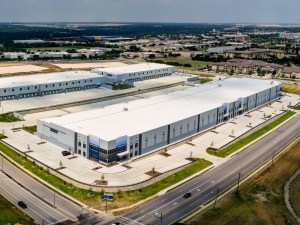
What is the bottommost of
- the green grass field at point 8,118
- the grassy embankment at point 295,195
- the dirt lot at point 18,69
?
the grassy embankment at point 295,195

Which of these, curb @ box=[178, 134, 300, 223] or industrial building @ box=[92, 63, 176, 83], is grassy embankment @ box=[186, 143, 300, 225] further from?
Result: industrial building @ box=[92, 63, 176, 83]

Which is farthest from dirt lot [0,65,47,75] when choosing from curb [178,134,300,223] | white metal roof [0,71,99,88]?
curb [178,134,300,223]

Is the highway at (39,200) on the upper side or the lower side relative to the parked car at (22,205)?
lower

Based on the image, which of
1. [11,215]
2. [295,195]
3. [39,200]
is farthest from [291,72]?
[11,215]

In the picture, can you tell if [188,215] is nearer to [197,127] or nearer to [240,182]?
[240,182]

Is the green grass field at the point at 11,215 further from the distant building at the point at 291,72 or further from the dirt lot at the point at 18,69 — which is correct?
the distant building at the point at 291,72

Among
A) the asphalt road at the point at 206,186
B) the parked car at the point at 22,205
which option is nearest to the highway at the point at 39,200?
the parked car at the point at 22,205
